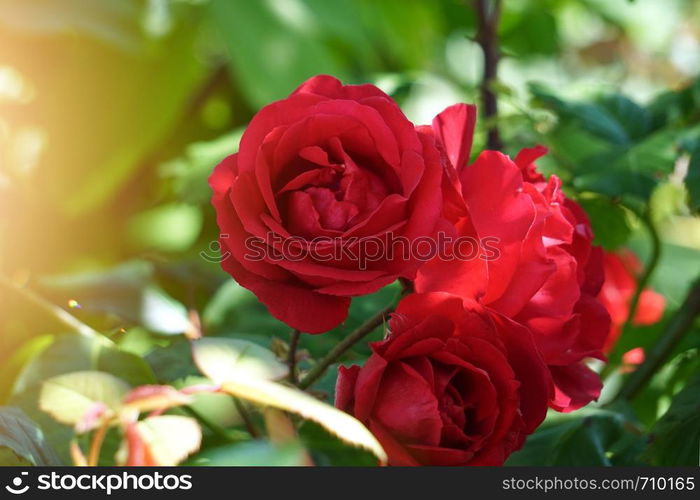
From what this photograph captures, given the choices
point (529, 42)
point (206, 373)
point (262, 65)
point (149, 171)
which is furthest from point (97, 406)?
point (529, 42)

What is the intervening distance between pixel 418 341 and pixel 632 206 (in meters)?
0.30

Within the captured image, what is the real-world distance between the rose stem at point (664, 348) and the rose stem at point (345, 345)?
31 centimetres

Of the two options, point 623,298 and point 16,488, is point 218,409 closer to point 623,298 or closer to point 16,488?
point 16,488

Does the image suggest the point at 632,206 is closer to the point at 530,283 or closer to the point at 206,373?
the point at 530,283

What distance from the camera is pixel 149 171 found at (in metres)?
1.19

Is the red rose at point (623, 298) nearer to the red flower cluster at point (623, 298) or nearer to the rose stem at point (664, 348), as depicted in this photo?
the red flower cluster at point (623, 298)

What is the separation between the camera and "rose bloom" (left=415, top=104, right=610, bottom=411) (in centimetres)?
44

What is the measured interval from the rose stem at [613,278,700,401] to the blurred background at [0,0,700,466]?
0.02 metres

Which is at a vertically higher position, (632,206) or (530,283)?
(632,206)

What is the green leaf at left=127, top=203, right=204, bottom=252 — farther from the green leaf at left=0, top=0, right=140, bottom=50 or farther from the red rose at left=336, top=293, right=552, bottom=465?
the red rose at left=336, top=293, right=552, bottom=465

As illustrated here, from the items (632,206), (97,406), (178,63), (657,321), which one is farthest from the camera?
(178,63)

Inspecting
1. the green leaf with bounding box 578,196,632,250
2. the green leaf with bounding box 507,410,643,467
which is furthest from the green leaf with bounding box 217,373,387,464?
the green leaf with bounding box 578,196,632,250

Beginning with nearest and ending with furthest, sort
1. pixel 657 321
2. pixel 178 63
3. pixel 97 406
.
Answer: pixel 97 406, pixel 657 321, pixel 178 63

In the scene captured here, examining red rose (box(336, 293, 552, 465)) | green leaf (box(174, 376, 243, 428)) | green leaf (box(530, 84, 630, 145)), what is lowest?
red rose (box(336, 293, 552, 465))
